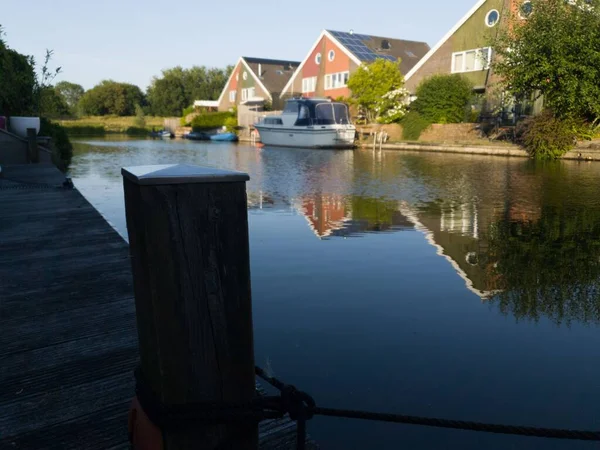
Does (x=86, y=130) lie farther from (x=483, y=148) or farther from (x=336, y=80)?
(x=483, y=148)

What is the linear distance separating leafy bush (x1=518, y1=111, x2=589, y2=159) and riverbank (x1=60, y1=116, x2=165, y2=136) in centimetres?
5455

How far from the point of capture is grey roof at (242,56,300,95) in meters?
55.0

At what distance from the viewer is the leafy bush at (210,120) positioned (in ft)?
182

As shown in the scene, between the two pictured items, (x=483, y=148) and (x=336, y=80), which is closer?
(x=483, y=148)

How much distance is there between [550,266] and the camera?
6727 millimetres

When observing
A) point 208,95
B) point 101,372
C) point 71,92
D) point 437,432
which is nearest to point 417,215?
point 437,432

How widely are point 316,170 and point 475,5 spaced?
64.7ft

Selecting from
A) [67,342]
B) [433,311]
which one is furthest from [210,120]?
[67,342]

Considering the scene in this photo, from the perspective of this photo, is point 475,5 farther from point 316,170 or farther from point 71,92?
point 71,92

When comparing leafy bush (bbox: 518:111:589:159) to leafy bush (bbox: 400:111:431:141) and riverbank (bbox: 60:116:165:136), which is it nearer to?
leafy bush (bbox: 400:111:431:141)

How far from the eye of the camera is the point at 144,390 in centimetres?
200

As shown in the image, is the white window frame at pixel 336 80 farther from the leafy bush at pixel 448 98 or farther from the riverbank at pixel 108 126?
the riverbank at pixel 108 126

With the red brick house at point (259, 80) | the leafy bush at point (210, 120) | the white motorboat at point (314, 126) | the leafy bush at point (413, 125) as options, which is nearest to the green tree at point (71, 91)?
the red brick house at point (259, 80)

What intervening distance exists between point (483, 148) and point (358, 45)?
2122 cm
